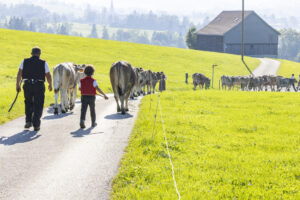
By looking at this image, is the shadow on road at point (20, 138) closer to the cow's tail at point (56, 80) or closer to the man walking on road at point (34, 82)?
the man walking on road at point (34, 82)

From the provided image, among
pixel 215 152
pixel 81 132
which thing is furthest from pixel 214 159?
pixel 81 132

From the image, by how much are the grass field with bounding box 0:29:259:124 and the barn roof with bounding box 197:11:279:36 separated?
30.0 meters

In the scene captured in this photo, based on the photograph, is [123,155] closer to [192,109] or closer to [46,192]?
[46,192]

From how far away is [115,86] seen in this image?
15.1 meters

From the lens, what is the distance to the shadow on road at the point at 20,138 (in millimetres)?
10113

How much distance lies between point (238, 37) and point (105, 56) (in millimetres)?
61082

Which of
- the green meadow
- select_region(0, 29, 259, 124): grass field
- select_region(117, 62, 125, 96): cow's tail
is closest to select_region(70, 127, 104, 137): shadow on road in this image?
the green meadow

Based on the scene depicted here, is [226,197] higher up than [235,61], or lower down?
lower down

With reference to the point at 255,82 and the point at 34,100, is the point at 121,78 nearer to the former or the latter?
the point at 34,100

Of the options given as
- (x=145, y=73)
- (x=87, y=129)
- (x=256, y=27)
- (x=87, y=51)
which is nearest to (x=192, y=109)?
(x=87, y=129)

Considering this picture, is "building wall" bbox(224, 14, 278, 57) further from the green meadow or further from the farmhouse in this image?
the green meadow

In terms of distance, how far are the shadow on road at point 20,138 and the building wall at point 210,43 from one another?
99.1 meters

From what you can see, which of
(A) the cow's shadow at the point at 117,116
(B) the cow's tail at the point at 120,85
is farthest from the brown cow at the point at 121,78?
(A) the cow's shadow at the point at 117,116

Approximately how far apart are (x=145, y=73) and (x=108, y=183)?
1975 cm
